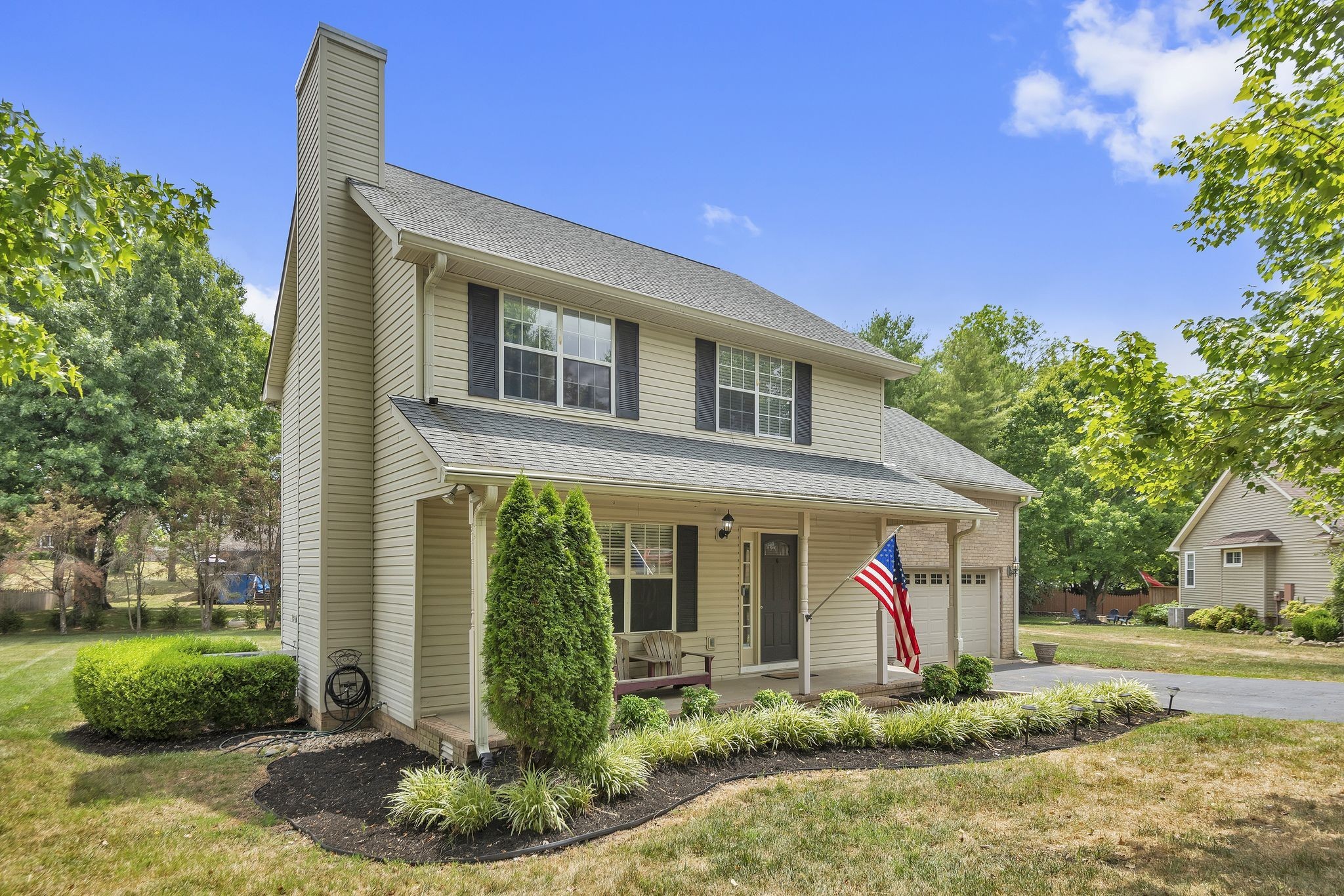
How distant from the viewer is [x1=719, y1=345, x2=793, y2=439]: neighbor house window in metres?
11.7

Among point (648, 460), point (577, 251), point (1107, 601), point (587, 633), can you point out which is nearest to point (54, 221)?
point (587, 633)

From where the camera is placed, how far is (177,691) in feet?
28.8

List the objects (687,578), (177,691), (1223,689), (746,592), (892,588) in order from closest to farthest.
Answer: (177,691), (892,588), (687,578), (746,592), (1223,689)

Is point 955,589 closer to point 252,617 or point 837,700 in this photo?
point 837,700

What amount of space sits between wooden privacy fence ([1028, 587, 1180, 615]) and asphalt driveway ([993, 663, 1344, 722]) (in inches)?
877

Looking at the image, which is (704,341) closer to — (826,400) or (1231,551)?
(826,400)

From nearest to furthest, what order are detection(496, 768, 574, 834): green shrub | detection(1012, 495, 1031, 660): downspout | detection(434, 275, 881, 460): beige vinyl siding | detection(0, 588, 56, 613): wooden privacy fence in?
detection(496, 768, 574, 834): green shrub, detection(434, 275, 881, 460): beige vinyl siding, detection(1012, 495, 1031, 660): downspout, detection(0, 588, 56, 613): wooden privacy fence

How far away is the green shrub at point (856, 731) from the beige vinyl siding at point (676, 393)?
15.1ft

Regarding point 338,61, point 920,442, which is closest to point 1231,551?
point 920,442

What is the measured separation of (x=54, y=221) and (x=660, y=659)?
26.1ft

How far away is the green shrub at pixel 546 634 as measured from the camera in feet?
20.4

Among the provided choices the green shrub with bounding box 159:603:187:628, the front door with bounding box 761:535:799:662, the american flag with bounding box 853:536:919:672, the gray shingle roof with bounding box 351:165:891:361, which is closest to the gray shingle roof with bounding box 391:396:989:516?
the american flag with bounding box 853:536:919:672

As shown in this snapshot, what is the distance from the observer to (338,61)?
33.4 feet

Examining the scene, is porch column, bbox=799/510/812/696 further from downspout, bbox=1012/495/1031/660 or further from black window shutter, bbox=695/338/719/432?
downspout, bbox=1012/495/1031/660
